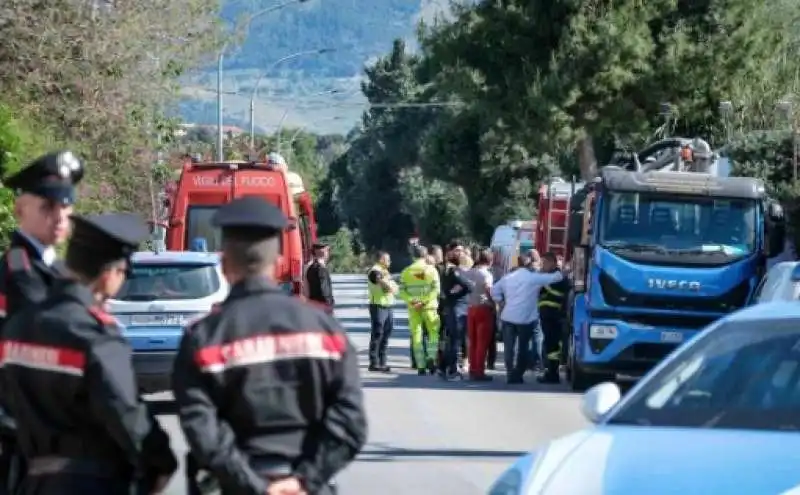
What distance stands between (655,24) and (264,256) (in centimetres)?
3559

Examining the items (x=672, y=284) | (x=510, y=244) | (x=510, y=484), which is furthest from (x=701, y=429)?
(x=510, y=244)

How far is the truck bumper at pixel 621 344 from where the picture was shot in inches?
839

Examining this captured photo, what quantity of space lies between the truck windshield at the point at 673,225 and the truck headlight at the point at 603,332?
954mm

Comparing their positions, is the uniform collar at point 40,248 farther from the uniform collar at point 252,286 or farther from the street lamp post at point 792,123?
the street lamp post at point 792,123

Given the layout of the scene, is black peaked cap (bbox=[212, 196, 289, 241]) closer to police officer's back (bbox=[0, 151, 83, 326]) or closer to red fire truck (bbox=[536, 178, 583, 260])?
police officer's back (bbox=[0, 151, 83, 326])

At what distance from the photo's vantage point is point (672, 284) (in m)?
21.3

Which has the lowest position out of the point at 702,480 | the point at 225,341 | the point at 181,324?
the point at 181,324

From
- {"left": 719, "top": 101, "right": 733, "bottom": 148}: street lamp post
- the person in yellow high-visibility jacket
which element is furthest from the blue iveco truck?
{"left": 719, "top": 101, "right": 733, "bottom": 148}: street lamp post

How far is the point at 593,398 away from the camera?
309 inches

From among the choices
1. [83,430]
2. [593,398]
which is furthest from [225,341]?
[593,398]

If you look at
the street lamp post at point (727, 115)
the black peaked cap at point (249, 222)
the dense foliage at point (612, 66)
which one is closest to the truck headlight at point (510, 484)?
the black peaked cap at point (249, 222)

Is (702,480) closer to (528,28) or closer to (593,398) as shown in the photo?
(593,398)

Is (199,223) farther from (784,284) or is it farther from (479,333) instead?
(784,284)

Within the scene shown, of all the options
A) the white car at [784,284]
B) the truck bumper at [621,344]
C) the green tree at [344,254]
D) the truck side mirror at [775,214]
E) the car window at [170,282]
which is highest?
the truck side mirror at [775,214]
